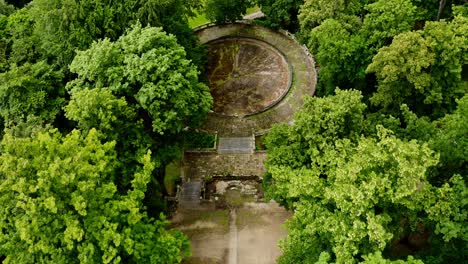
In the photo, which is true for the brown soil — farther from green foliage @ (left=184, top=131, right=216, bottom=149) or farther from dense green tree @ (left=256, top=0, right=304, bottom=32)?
green foliage @ (left=184, top=131, right=216, bottom=149)

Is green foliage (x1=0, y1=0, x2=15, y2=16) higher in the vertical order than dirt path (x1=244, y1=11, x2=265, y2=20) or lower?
lower

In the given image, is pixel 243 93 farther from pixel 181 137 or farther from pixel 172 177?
pixel 181 137

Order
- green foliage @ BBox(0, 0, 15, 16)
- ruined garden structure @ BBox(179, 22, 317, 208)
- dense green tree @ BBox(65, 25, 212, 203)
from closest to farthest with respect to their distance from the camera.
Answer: dense green tree @ BBox(65, 25, 212, 203), ruined garden structure @ BBox(179, 22, 317, 208), green foliage @ BBox(0, 0, 15, 16)

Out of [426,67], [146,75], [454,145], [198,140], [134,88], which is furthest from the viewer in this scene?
[198,140]

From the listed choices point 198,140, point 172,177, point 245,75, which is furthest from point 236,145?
point 245,75

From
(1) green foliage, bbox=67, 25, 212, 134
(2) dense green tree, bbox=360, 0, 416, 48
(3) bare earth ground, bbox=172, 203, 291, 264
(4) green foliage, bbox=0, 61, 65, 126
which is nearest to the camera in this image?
(1) green foliage, bbox=67, 25, 212, 134

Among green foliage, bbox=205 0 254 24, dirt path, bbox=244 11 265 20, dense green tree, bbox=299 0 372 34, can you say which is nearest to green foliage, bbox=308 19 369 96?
dense green tree, bbox=299 0 372 34
